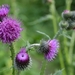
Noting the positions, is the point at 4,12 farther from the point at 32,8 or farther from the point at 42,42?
the point at 32,8

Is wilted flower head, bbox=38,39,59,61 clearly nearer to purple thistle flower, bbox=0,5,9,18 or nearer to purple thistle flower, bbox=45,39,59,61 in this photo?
purple thistle flower, bbox=45,39,59,61

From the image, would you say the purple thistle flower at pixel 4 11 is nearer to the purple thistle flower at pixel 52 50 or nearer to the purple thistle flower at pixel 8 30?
the purple thistle flower at pixel 8 30

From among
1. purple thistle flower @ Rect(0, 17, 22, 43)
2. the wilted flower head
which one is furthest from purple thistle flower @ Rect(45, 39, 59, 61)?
purple thistle flower @ Rect(0, 17, 22, 43)

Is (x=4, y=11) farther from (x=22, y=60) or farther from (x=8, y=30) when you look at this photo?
(x=22, y=60)

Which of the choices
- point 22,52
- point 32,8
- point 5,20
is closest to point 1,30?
point 5,20

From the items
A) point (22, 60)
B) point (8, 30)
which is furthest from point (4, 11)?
point (22, 60)

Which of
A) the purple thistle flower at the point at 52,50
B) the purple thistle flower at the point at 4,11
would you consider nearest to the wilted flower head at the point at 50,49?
the purple thistle flower at the point at 52,50

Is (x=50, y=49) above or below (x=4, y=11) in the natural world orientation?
below
